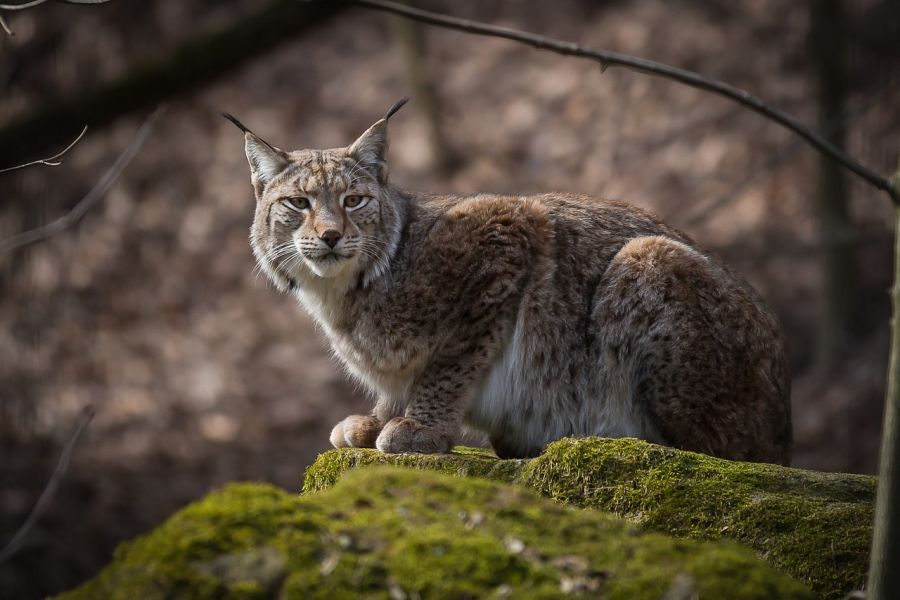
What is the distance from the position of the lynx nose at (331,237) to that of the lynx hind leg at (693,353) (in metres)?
1.36

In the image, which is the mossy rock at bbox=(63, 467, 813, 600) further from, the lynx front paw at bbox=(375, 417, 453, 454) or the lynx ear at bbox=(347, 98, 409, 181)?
the lynx ear at bbox=(347, 98, 409, 181)

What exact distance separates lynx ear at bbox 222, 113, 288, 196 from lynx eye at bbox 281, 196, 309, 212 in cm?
28

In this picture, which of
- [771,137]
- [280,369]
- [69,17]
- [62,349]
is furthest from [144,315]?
[771,137]

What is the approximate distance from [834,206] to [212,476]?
686 cm

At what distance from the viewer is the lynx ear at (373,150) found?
577cm

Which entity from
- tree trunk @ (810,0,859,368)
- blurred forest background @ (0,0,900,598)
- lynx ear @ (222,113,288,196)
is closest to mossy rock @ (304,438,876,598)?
lynx ear @ (222,113,288,196)

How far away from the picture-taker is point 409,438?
208 inches

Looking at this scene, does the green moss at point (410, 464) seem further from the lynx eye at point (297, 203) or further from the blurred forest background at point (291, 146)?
the blurred forest background at point (291, 146)

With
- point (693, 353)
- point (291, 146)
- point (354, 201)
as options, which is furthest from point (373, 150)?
point (291, 146)

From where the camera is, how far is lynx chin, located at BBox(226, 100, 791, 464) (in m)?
5.34

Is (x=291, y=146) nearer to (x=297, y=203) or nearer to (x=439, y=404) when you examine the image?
(x=297, y=203)

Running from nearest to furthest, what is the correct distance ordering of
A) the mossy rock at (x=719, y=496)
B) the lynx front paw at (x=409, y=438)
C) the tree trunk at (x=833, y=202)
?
1. the mossy rock at (x=719, y=496)
2. the lynx front paw at (x=409, y=438)
3. the tree trunk at (x=833, y=202)

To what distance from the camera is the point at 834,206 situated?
10.6 meters

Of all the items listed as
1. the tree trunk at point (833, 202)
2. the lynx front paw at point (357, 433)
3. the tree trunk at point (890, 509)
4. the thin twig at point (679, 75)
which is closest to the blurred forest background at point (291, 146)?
the tree trunk at point (833, 202)
